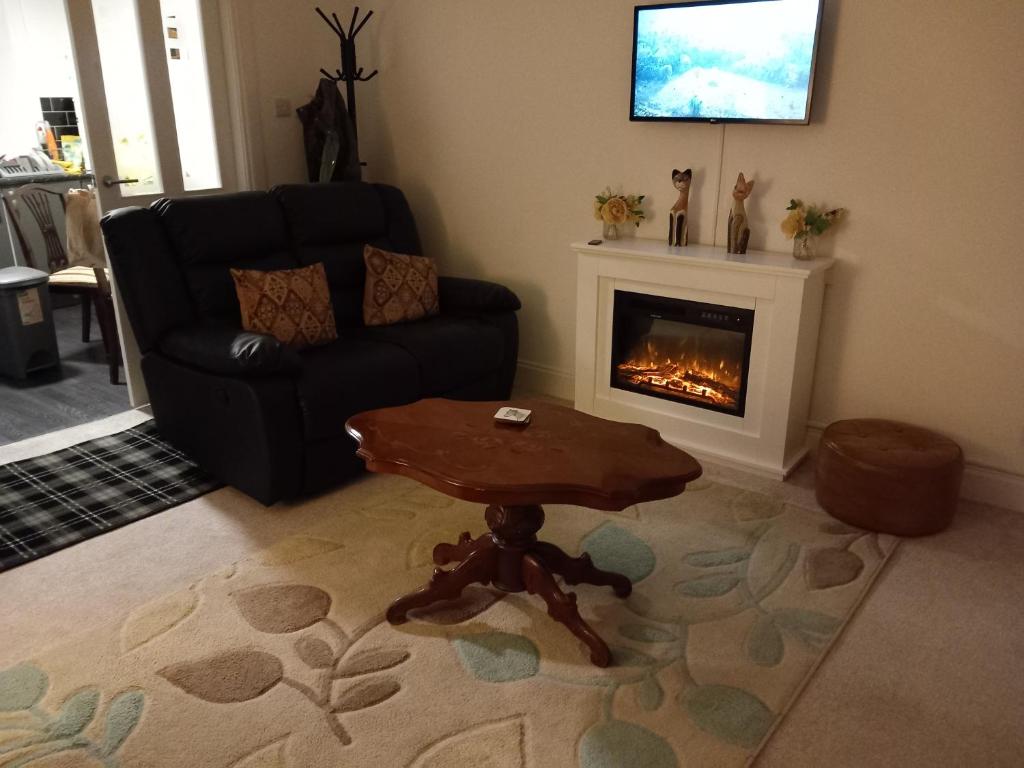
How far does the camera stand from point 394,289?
3.59 m

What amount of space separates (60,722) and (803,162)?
9.85 feet

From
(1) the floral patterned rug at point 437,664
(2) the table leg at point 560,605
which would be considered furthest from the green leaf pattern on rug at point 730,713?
(2) the table leg at point 560,605

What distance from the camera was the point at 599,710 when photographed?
6.38ft

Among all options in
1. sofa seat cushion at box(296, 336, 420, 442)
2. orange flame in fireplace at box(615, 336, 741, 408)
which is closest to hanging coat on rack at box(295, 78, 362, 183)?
sofa seat cushion at box(296, 336, 420, 442)

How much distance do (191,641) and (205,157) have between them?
258 cm

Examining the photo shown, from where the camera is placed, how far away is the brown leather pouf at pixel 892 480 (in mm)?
2678

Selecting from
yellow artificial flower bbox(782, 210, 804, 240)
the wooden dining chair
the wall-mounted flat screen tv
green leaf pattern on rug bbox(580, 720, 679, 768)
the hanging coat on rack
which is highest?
the wall-mounted flat screen tv

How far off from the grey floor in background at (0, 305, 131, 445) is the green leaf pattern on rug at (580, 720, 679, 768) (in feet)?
9.53

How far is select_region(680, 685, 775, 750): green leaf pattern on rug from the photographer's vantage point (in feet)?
6.14

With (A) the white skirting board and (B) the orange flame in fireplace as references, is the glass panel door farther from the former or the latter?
(B) the orange flame in fireplace

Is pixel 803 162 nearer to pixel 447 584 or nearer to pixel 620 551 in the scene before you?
pixel 620 551

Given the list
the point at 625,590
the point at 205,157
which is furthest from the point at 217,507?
the point at 205,157

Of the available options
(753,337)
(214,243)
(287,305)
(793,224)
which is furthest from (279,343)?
(793,224)

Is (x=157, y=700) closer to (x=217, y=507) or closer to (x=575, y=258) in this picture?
(x=217, y=507)
